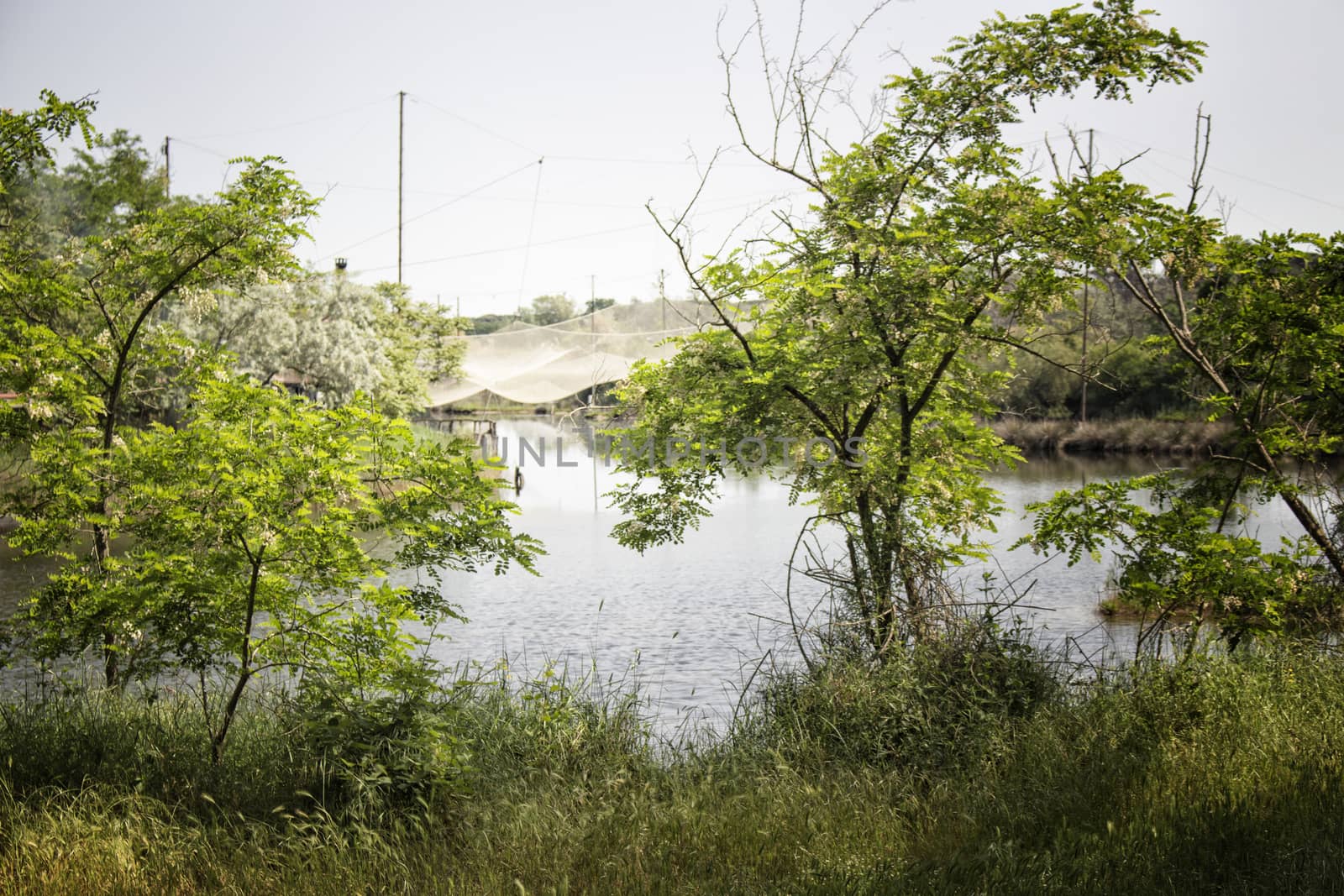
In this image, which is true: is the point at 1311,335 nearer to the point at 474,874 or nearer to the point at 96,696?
the point at 474,874

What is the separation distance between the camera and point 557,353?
2159cm

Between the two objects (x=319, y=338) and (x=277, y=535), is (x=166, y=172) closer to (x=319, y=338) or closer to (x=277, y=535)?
(x=319, y=338)

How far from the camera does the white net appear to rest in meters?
19.0

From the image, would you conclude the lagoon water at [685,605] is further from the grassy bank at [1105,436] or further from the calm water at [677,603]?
the grassy bank at [1105,436]

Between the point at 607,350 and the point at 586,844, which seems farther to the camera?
the point at 607,350

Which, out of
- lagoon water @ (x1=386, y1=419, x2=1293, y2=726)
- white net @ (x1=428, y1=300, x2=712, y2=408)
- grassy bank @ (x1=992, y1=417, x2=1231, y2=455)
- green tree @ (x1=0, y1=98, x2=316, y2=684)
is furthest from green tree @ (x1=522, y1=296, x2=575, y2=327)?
green tree @ (x1=0, y1=98, x2=316, y2=684)

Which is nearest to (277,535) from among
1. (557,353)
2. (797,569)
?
(797,569)

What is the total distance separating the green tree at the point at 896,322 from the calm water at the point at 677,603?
0.58m

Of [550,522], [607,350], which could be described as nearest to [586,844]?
[550,522]

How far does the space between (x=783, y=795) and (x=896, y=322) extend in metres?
2.33

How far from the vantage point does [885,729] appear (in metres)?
4.48

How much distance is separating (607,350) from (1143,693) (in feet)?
53.4

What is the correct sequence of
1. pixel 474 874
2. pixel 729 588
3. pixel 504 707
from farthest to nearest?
pixel 729 588 < pixel 504 707 < pixel 474 874

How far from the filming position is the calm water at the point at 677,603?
757cm
